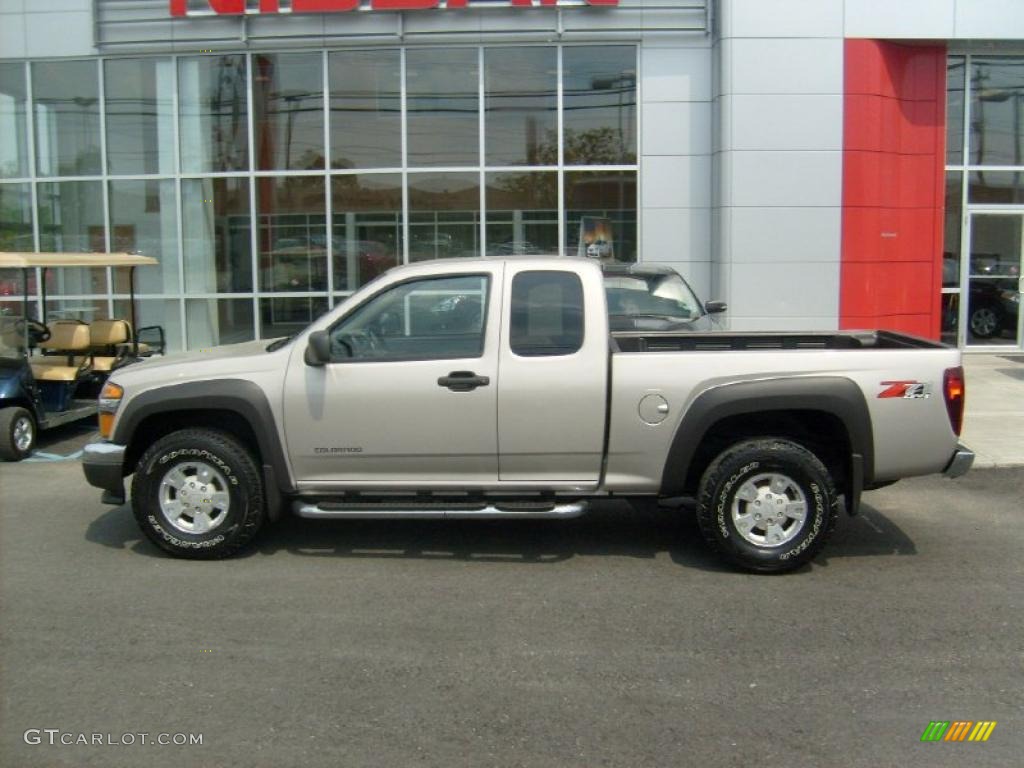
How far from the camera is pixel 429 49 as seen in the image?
1499cm

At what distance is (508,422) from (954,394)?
2.56m

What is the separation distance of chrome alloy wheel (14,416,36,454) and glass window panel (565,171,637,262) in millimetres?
7895

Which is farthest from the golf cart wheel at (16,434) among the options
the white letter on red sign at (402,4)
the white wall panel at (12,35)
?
the white wall panel at (12,35)

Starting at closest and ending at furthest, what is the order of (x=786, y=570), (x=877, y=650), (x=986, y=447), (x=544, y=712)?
(x=544, y=712)
(x=877, y=650)
(x=786, y=570)
(x=986, y=447)

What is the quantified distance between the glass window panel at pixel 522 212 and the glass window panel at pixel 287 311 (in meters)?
2.75

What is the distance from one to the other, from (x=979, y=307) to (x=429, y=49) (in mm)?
9429

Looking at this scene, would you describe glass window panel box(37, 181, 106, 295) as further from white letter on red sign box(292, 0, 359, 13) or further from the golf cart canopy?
the golf cart canopy

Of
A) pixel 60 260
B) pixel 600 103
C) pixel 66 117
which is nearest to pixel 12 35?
pixel 66 117

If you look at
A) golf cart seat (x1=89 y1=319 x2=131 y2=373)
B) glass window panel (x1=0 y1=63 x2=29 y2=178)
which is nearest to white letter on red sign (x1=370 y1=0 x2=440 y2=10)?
glass window panel (x1=0 y1=63 x2=29 y2=178)

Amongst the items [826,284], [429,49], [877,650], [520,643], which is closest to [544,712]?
[520,643]

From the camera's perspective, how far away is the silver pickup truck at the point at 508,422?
5984 millimetres

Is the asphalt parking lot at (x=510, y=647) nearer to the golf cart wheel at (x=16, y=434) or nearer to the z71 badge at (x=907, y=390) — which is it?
the z71 badge at (x=907, y=390)

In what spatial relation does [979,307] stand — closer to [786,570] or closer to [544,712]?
[786,570]

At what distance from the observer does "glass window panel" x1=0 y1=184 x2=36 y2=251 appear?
1593cm
